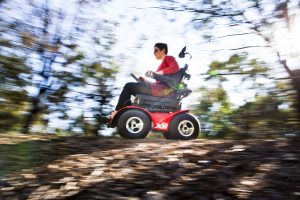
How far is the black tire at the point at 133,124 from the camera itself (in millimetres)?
6012

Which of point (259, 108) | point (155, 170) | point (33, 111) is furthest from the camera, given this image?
point (33, 111)

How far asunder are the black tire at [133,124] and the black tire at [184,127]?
38cm

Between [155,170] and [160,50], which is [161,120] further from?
[155,170]

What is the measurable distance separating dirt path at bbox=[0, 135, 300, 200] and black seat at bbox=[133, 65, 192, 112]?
42.5 inches

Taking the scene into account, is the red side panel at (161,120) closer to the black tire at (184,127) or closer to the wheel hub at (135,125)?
the black tire at (184,127)

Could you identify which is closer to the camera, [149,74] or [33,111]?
[149,74]

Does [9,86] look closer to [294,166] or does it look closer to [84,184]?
[84,184]

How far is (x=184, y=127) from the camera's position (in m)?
6.24

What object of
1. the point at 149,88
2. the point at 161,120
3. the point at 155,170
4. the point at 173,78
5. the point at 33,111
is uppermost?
the point at 173,78

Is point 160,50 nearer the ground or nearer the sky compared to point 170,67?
nearer the sky

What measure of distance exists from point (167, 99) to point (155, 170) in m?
2.34

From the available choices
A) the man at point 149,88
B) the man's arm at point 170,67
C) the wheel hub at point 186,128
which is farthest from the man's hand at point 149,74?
the wheel hub at point 186,128

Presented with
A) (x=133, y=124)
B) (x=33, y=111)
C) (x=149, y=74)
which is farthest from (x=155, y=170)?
(x=33, y=111)

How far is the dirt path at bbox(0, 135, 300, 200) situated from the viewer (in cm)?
357
